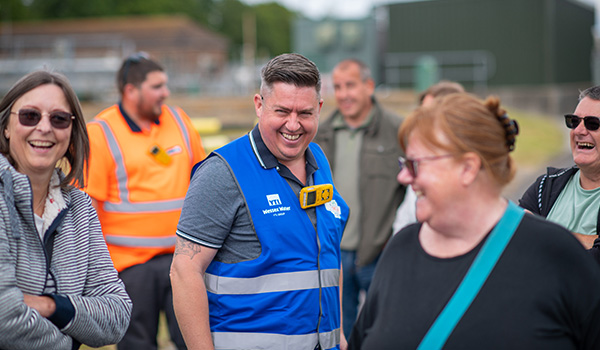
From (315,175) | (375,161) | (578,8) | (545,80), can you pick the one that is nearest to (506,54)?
(545,80)

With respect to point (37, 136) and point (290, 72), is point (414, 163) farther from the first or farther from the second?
point (37, 136)

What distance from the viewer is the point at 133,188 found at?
4.49 meters

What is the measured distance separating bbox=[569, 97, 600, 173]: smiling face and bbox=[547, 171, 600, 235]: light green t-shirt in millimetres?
115

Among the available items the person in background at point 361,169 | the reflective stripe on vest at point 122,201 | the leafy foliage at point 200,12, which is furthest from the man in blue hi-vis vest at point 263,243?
the leafy foliage at point 200,12

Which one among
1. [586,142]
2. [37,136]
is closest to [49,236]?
[37,136]

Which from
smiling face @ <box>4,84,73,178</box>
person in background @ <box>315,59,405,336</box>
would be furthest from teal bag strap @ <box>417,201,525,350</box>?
person in background @ <box>315,59,405,336</box>

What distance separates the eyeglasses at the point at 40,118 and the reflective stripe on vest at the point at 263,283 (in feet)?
3.11

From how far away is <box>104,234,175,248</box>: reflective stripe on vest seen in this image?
4.45 metres

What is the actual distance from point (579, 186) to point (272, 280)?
1674 mm

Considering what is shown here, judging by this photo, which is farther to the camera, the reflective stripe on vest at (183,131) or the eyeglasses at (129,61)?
the eyeglasses at (129,61)

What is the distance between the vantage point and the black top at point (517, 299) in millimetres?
2061

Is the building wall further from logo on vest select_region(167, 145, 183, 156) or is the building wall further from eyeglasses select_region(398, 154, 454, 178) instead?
eyeglasses select_region(398, 154, 454, 178)

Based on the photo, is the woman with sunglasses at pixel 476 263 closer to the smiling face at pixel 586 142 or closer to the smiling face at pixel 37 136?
the smiling face at pixel 586 142

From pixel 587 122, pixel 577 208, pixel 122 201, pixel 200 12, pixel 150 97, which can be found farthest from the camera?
pixel 200 12
